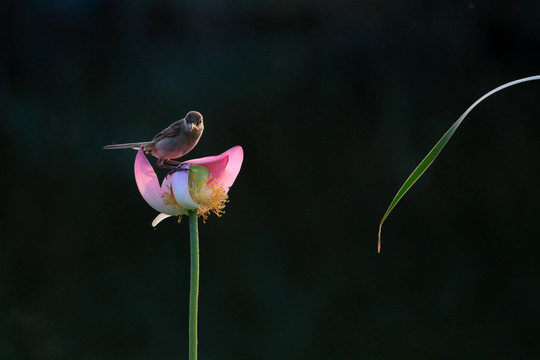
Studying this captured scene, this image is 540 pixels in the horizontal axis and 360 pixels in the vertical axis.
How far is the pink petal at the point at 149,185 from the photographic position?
0.40m

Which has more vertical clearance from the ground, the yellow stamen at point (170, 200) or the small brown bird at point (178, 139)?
the small brown bird at point (178, 139)

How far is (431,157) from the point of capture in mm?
322

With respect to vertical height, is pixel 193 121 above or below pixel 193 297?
above

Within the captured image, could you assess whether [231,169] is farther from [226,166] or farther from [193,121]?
[193,121]

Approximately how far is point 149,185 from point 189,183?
27 mm

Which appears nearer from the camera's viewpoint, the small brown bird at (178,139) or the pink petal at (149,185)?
the pink petal at (149,185)

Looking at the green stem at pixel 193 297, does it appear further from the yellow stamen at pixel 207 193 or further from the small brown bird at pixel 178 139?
the small brown bird at pixel 178 139

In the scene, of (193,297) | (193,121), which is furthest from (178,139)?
(193,297)

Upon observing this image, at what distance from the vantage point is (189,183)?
16.0 inches

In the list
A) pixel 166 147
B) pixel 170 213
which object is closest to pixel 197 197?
pixel 170 213

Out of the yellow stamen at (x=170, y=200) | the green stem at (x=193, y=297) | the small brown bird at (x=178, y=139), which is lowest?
the green stem at (x=193, y=297)

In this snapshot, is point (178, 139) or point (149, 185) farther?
point (178, 139)

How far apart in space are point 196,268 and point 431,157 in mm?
156

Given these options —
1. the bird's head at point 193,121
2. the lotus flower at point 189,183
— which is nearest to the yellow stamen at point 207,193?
the lotus flower at point 189,183
